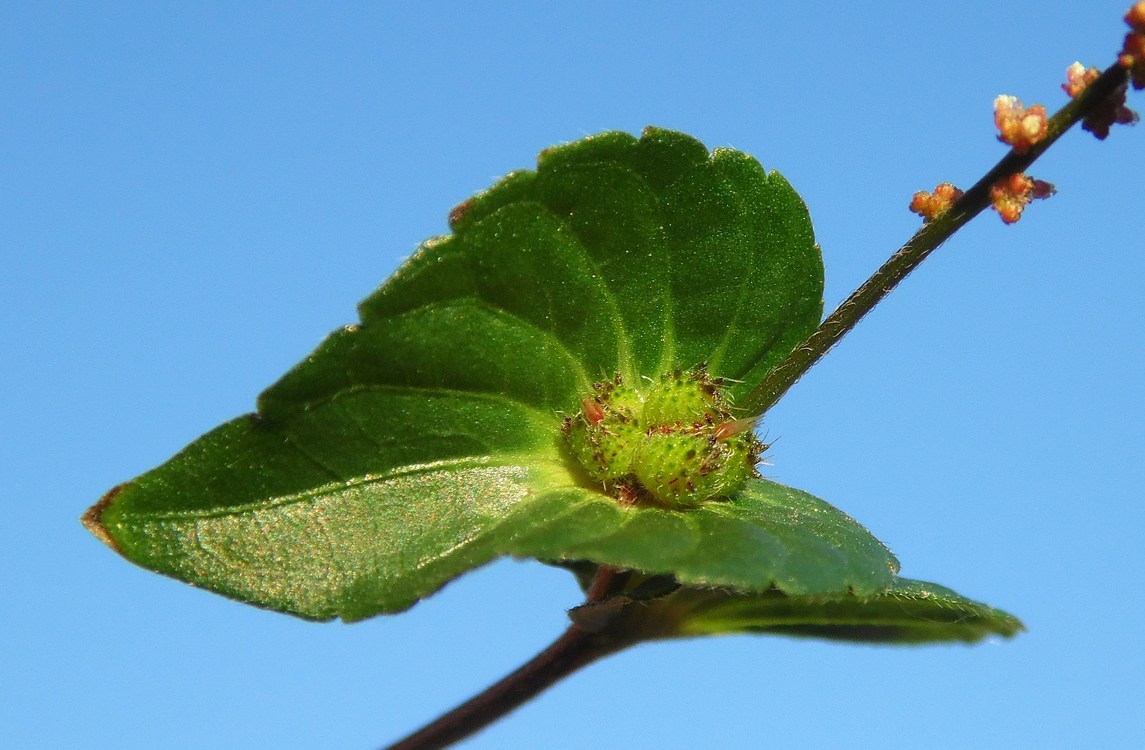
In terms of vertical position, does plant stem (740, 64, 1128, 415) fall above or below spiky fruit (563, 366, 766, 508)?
above

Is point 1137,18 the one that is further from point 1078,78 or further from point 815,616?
point 815,616

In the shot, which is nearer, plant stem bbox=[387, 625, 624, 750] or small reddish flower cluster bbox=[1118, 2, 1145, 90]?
small reddish flower cluster bbox=[1118, 2, 1145, 90]

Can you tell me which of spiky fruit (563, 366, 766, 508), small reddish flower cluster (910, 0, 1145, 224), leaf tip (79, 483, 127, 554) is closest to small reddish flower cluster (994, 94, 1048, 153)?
small reddish flower cluster (910, 0, 1145, 224)

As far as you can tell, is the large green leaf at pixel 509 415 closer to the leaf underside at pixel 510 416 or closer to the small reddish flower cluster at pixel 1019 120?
the leaf underside at pixel 510 416

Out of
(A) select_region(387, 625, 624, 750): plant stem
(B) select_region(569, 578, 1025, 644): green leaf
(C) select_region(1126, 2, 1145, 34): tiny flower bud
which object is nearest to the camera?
(C) select_region(1126, 2, 1145, 34): tiny flower bud

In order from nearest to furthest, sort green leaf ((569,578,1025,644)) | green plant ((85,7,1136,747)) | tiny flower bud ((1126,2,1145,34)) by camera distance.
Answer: tiny flower bud ((1126,2,1145,34))
green plant ((85,7,1136,747))
green leaf ((569,578,1025,644))

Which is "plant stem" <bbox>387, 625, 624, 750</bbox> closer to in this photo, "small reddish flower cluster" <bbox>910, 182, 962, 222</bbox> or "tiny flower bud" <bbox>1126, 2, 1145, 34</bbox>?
"small reddish flower cluster" <bbox>910, 182, 962, 222</bbox>

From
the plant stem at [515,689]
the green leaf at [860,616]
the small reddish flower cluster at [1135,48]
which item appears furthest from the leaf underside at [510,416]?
the small reddish flower cluster at [1135,48]
